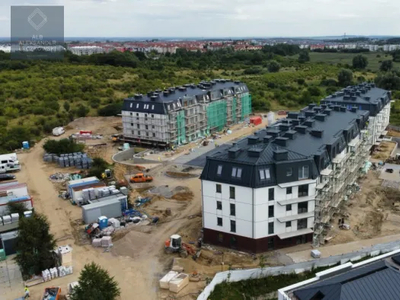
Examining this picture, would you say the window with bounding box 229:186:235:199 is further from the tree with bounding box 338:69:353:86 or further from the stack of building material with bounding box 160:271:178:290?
the tree with bounding box 338:69:353:86

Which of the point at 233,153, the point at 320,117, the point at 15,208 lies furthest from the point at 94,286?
the point at 320,117

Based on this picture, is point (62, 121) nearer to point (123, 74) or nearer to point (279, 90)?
point (123, 74)

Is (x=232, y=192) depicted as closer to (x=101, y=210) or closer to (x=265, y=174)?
(x=265, y=174)

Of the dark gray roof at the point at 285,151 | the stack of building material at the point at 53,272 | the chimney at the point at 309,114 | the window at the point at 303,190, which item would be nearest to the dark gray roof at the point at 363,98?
the chimney at the point at 309,114

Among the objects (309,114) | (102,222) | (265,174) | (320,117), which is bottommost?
(102,222)

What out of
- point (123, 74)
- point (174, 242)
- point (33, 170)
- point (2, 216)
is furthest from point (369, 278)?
point (123, 74)

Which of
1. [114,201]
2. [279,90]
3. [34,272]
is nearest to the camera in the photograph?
[34,272]
